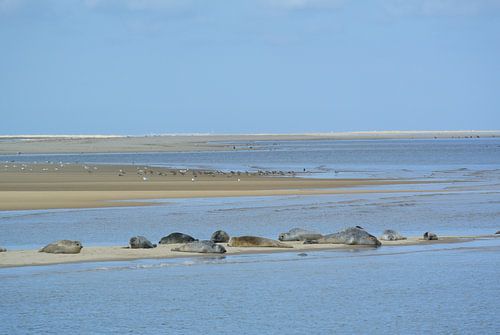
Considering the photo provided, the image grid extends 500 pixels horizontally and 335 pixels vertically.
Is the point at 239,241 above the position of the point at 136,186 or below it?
below

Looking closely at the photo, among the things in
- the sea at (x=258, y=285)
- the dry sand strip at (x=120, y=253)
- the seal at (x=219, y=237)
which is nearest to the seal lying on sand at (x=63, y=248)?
the dry sand strip at (x=120, y=253)

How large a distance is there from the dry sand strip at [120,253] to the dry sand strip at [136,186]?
31.3ft

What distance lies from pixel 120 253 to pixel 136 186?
1760 centimetres

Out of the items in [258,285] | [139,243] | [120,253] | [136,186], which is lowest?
[258,285]

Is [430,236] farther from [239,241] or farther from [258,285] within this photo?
[258,285]

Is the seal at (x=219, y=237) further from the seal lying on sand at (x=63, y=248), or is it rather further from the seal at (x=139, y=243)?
the seal lying on sand at (x=63, y=248)

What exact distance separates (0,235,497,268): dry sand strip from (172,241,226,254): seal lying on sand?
0.11 metres

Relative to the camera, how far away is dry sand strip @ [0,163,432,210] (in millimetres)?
26831

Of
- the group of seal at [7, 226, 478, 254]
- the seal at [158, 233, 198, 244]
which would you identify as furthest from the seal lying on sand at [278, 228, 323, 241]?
the seal at [158, 233, 198, 244]

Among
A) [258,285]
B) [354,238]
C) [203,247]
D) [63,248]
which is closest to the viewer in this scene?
[258,285]

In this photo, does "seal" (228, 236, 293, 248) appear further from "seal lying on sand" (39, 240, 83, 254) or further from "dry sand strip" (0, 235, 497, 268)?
"seal lying on sand" (39, 240, 83, 254)

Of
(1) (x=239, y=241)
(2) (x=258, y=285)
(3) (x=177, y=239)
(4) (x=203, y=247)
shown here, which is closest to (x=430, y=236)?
(1) (x=239, y=241)

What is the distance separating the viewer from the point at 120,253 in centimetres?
1533

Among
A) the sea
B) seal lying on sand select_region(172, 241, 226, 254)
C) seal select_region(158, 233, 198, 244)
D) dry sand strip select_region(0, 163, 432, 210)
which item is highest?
dry sand strip select_region(0, 163, 432, 210)
